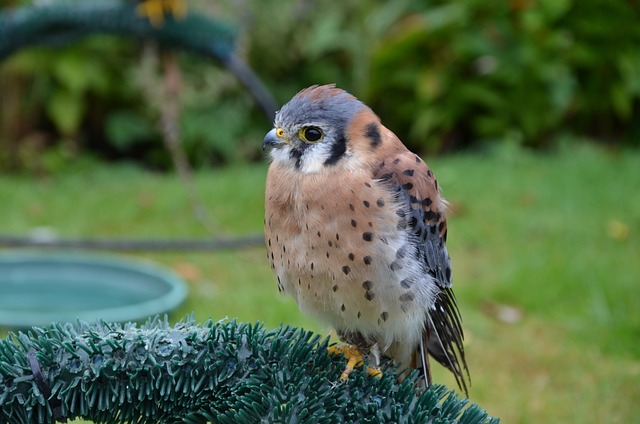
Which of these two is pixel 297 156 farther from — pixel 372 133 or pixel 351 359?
pixel 351 359

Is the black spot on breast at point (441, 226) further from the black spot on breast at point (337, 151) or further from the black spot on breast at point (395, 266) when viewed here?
the black spot on breast at point (337, 151)

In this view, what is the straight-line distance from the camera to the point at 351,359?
1.95 metres

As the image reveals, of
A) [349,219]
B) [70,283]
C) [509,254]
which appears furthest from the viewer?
[509,254]

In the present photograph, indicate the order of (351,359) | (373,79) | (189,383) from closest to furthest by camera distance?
(189,383)
(351,359)
(373,79)

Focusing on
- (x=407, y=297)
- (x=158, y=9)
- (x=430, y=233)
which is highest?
(x=158, y=9)

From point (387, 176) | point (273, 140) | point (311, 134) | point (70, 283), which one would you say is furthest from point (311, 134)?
point (70, 283)

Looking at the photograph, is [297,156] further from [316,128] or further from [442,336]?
[442,336]

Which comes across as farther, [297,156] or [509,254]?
[509,254]

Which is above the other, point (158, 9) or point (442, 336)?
point (158, 9)

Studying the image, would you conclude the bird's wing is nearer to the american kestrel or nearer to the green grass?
the american kestrel

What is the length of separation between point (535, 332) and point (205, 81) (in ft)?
14.4

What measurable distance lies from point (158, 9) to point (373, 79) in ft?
10.3

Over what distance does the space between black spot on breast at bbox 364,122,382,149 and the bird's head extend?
0.04 m

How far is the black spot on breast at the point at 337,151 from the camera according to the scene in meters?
2.10
